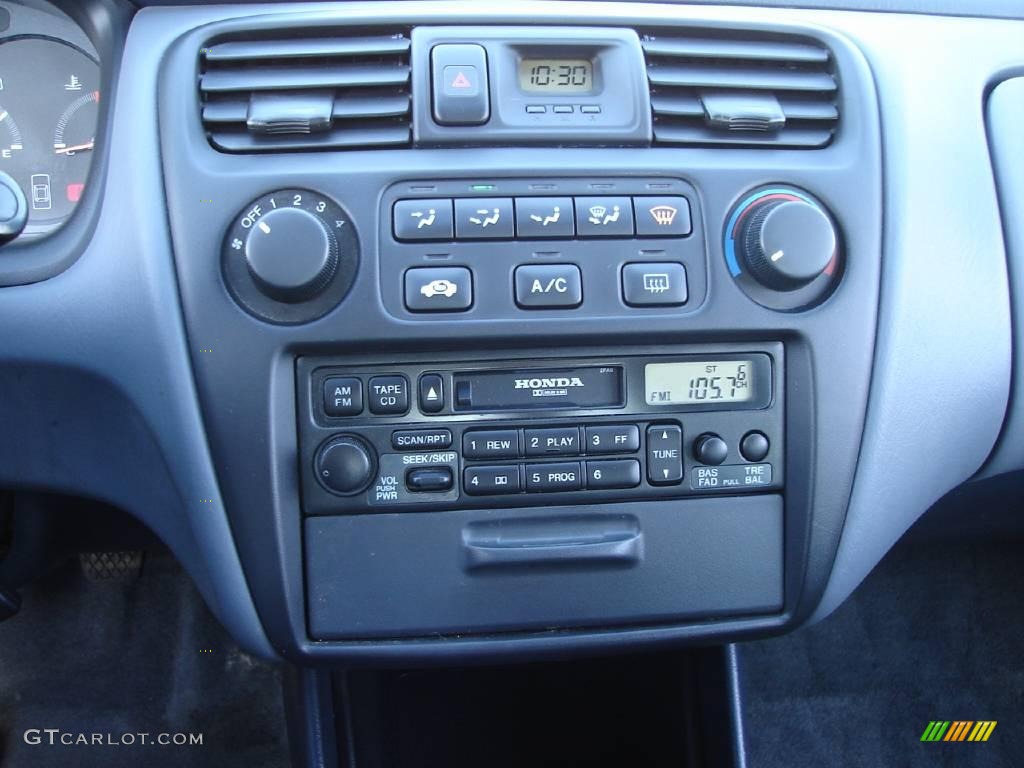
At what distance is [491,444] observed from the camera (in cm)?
89

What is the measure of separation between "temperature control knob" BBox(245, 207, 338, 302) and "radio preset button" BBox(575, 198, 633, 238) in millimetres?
255

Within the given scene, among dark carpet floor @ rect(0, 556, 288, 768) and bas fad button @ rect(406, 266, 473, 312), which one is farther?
dark carpet floor @ rect(0, 556, 288, 768)

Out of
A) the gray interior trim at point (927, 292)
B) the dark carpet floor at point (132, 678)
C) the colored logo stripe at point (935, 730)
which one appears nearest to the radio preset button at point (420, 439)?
the gray interior trim at point (927, 292)

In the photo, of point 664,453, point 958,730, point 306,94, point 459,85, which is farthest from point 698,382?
point 958,730

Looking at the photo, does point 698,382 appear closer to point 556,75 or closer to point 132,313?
point 556,75

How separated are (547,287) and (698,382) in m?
0.20

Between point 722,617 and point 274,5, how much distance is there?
0.86 m

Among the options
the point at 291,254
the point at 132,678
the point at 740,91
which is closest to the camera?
the point at 291,254

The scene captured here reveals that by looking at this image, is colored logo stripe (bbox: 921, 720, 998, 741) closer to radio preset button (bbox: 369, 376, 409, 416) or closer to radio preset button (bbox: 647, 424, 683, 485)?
radio preset button (bbox: 647, 424, 683, 485)

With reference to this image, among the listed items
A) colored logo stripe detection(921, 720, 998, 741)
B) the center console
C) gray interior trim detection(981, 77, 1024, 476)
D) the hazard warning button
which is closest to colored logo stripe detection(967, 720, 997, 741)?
colored logo stripe detection(921, 720, 998, 741)

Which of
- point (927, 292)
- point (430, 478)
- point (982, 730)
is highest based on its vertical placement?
point (927, 292)

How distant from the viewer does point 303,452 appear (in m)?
0.89

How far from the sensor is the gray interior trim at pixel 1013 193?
0.99 m

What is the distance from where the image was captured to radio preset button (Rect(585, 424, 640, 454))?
0.91 m
